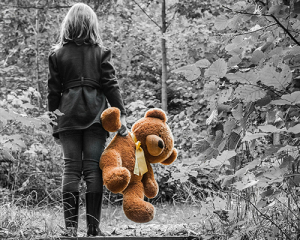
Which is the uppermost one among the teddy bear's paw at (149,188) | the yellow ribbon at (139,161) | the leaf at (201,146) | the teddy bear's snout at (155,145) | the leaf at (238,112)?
the leaf at (238,112)

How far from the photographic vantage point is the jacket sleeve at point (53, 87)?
3.03 meters

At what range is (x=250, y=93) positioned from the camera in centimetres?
135

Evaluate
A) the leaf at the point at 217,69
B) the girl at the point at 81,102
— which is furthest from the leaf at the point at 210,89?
the girl at the point at 81,102

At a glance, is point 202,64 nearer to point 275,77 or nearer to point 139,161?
point 275,77

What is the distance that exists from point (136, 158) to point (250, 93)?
1650 millimetres

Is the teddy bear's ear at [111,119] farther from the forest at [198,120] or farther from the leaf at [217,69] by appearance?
the leaf at [217,69]

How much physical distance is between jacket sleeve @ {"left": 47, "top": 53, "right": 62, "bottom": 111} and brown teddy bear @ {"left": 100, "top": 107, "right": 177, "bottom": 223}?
434 millimetres

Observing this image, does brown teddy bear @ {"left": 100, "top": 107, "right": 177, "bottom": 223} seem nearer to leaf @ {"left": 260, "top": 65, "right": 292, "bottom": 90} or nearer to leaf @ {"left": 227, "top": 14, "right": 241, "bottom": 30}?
leaf @ {"left": 227, "top": 14, "right": 241, "bottom": 30}

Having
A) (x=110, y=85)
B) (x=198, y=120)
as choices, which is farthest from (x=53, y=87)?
(x=198, y=120)

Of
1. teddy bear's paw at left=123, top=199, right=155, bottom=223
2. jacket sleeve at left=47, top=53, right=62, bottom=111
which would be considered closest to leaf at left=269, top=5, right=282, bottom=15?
teddy bear's paw at left=123, top=199, right=155, bottom=223

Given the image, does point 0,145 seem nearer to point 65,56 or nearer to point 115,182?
point 115,182

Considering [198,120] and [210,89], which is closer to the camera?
[210,89]

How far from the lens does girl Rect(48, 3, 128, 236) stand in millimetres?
2848

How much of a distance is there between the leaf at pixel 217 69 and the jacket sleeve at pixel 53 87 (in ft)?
6.17
